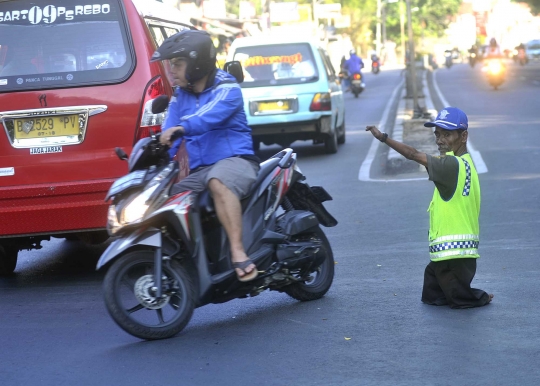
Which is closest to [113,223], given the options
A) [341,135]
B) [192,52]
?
[192,52]

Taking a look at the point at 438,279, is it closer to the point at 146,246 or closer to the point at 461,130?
the point at 461,130

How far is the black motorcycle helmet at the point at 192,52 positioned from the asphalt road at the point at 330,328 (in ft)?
4.67

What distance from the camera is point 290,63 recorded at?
16125 millimetres

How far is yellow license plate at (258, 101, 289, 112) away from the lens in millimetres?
15594

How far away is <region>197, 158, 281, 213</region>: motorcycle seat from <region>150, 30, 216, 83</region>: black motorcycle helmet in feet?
2.09

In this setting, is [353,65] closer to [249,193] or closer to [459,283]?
[459,283]

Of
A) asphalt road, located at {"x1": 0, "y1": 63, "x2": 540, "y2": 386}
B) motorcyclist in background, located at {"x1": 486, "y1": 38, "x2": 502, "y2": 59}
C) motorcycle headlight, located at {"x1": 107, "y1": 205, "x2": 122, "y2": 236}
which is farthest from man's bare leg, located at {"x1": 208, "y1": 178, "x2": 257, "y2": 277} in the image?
motorcyclist in background, located at {"x1": 486, "y1": 38, "x2": 502, "y2": 59}

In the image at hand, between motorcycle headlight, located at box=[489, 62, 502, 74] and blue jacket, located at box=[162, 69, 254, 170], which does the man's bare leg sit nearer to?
blue jacket, located at box=[162, 69, 254, 170]

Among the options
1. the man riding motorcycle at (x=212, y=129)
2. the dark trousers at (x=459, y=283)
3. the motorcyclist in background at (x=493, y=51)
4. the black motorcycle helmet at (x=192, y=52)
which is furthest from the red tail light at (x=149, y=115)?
the motorcyclist in background at (x=493, y=51)

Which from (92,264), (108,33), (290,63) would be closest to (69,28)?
(108,33)

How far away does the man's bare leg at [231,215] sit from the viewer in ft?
18.4

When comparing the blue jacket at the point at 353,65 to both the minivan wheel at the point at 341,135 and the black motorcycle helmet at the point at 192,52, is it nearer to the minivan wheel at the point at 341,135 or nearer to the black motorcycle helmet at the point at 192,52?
the minivan wheel at the point at 341,135

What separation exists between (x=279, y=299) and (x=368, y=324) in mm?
984

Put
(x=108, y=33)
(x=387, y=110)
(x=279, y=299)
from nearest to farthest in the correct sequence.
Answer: (x=279, y=299)
(x=108, y=33)
(x=387, y=110)
